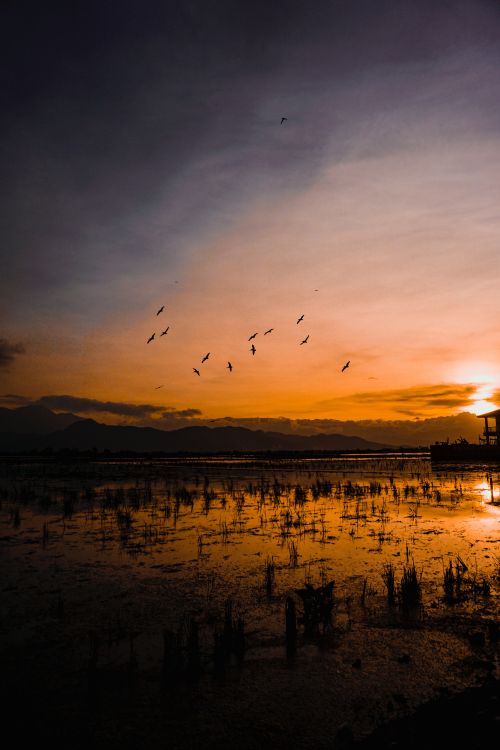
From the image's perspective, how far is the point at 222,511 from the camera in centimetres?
2462

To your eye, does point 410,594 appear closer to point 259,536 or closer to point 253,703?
point 253,703

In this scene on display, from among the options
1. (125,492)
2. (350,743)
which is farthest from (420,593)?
(125,492)

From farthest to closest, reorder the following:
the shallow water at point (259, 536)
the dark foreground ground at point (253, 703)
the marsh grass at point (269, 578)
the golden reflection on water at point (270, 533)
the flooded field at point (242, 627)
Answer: the golden reflection on water at point (270, 533) < the shallow water at point (259, 536) < the marsh grass at point (269, 578) < the flooded field at point (242, 627) < the dark foreground ground at point (253, 703)

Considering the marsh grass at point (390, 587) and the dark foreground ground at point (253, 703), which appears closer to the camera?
the dark foreground ground at point (253, 703)

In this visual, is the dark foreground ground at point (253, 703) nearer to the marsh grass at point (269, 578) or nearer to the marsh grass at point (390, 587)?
the marsh grass at point (390, 587)

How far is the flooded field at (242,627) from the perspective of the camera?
6785 millimetres

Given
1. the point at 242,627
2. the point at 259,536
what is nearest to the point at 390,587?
the point at 242,627

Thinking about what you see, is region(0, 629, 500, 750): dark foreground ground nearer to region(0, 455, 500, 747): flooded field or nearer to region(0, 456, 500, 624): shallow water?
region(0, 455, 500, 747): flooded field

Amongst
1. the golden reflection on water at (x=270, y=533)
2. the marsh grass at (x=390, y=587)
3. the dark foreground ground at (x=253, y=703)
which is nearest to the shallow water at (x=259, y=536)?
the golden reflection on water at (x=270, y=533)

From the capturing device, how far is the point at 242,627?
29.1 feet

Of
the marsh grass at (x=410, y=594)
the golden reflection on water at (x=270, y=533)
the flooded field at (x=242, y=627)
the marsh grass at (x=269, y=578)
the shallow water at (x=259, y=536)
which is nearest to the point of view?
the flooded field at (x=242, y=627)

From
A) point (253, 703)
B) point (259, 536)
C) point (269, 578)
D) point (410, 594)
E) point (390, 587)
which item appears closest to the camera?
point (253, 703)

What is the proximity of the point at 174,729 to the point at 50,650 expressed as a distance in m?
3.35

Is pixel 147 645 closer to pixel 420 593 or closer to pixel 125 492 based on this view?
pixel 420 593
